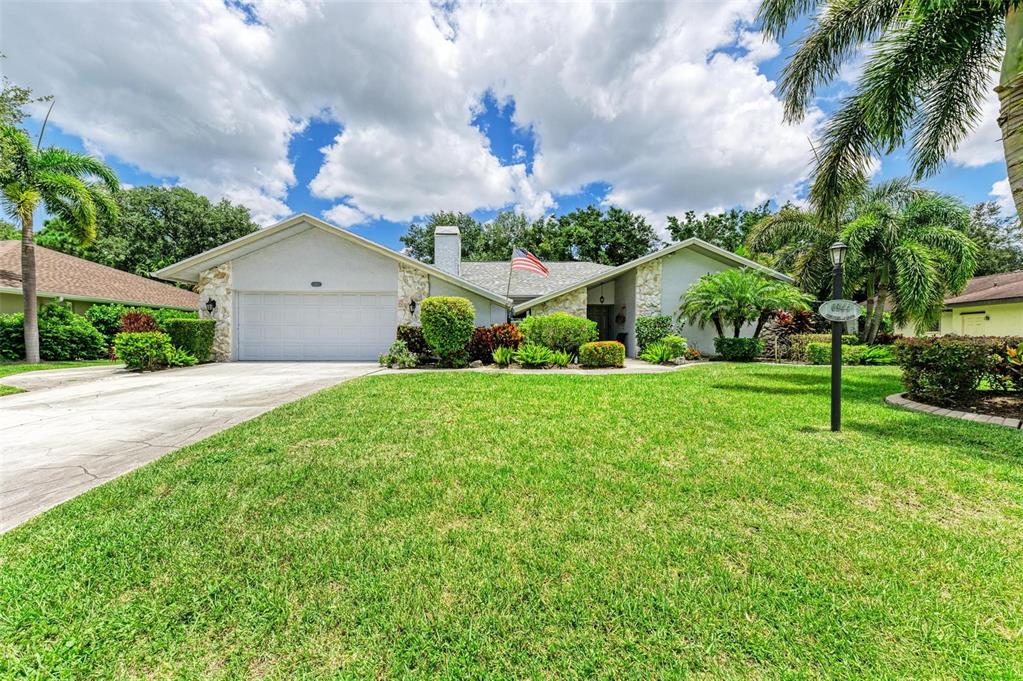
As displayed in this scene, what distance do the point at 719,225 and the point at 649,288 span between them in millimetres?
23490

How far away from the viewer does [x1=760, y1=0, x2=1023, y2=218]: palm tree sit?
6.86 metres

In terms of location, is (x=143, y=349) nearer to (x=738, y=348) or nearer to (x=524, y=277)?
(x=524, y=277)

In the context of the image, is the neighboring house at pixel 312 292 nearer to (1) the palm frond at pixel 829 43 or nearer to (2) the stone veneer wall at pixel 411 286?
(2) the stone veneer wall at pixel 411 286

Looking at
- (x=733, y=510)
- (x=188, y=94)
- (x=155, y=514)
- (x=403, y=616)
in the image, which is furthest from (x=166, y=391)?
(x=188, y=94)

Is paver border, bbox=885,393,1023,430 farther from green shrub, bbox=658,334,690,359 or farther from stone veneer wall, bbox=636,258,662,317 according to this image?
stone veneer wall, bbox=636,258,662,317

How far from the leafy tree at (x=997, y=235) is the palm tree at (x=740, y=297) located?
25.0 meters

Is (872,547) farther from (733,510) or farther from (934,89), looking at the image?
(934,89)

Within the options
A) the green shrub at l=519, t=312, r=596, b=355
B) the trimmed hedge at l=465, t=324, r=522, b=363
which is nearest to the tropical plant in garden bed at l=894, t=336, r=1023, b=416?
the green shrub at l=519, t=312, r=596, b=355

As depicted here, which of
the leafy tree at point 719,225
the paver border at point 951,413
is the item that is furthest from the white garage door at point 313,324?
the leafy tree at point 719,225

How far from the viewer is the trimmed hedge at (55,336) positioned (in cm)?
1308

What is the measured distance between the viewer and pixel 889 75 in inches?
281

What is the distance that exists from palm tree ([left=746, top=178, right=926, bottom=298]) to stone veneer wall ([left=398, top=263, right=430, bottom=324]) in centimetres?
1399

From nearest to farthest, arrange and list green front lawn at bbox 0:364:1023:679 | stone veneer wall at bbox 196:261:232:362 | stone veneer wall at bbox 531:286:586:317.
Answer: green front lawn at bbox 0:364:1023:679
stone veneer wall at bbox 196:261:232:362
stone veneer wall at bbox 531:286:586:317

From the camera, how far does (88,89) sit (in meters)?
12.5
